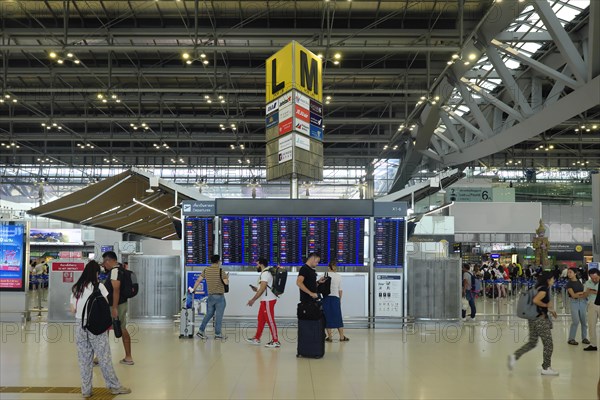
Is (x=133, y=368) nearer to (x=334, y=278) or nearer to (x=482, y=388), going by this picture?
(x=334, y=278)

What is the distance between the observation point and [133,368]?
812cm

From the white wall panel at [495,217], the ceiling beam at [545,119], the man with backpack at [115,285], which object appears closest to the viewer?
the man with backpack at [115,285]

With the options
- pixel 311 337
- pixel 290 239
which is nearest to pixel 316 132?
pixel 290 239

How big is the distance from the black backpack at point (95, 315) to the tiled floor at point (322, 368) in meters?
0.76

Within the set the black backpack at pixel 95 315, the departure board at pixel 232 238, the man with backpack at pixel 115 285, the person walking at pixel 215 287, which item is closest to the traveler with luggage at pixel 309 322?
the person walking at pixel 215 287

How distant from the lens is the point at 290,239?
521 inches

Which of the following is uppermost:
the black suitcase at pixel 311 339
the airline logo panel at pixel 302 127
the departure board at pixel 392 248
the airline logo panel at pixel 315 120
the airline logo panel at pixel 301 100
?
the airline logo panel at pixel 301 100

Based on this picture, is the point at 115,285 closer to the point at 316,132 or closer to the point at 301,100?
→ the point at 301,100

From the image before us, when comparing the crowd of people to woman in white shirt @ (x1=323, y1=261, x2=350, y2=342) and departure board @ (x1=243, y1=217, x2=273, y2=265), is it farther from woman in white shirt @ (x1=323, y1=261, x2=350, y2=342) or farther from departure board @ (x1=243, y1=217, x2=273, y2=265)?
departure board @ (x1=243, y1=217, x2=273, y2=265)

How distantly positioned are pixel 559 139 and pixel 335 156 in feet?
45.2

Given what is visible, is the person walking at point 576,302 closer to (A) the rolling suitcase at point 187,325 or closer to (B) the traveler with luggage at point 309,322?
(B) the traveler with luggage at point 309,322

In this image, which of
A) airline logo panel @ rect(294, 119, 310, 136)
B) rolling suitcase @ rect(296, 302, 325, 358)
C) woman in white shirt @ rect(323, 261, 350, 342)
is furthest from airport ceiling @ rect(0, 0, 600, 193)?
rolling suitcase @ rect(296, 302, 325, 358)

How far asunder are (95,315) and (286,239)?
7079 mm

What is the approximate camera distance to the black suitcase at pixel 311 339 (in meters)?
8.98
